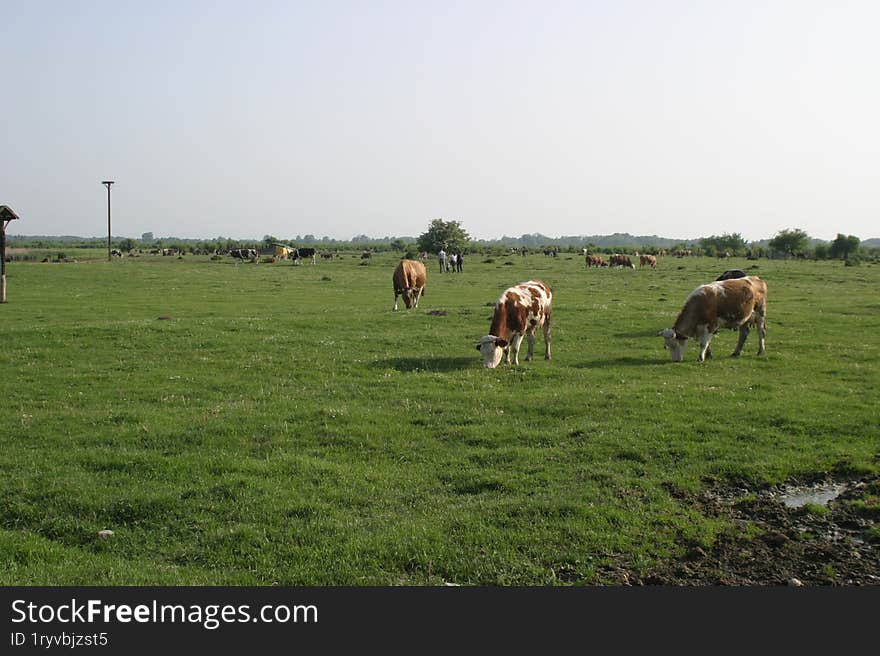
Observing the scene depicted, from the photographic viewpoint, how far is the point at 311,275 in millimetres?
63594

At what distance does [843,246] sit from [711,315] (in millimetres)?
127316

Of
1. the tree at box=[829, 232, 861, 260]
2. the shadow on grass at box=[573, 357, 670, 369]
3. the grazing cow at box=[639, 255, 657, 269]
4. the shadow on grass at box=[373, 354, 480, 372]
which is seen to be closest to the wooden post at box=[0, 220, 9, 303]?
the shadow on grass at box=[373, 354, 480, 372]

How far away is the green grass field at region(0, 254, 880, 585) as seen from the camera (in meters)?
8.67

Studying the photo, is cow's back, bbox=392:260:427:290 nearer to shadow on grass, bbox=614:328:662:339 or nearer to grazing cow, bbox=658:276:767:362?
shadow on grass, bbox=614:328:662:339

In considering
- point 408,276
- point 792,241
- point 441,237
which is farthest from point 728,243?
point 408,276

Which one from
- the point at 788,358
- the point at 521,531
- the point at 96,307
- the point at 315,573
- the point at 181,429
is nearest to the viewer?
the point at 315,573

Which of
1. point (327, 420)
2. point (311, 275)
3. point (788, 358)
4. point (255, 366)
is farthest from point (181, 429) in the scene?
point (311, 275)

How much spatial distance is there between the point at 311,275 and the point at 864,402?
171 feet

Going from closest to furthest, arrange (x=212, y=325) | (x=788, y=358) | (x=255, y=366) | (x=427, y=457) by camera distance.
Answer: (x=427, y=457), (x=255, y=366), (x=788, y=358), (x=212, y=325)

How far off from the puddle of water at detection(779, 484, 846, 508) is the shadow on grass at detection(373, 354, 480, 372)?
9.67m

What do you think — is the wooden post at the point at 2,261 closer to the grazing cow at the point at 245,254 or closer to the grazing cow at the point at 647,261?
the grazing cow at the point at 245,254

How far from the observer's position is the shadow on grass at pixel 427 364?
19562mm

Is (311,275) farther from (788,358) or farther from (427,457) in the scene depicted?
(427,457)

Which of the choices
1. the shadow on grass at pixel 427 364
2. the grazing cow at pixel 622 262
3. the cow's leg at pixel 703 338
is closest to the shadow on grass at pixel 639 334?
the cow's leg at pixel 703 338
